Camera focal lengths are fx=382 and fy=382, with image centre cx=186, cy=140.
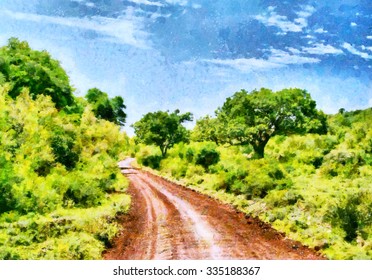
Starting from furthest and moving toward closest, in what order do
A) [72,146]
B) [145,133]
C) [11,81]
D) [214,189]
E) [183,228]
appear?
[145,133] → [11,81] → [214,189] → [72,146] → [183,228]

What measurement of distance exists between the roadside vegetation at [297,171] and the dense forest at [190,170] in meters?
0.07

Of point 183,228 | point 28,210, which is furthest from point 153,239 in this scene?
point 28,210

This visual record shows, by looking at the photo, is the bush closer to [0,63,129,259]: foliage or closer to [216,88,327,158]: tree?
[216,88,327,158]: tree

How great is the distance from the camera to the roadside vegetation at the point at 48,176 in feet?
38.8

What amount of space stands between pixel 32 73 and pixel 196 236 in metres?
23.5

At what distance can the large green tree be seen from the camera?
98.5ft

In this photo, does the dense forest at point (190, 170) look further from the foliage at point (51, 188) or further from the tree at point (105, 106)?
the tree at point (105, 106)

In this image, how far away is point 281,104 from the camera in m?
30.8

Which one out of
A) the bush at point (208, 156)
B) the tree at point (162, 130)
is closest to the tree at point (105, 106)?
the tree at point (162, 130)
